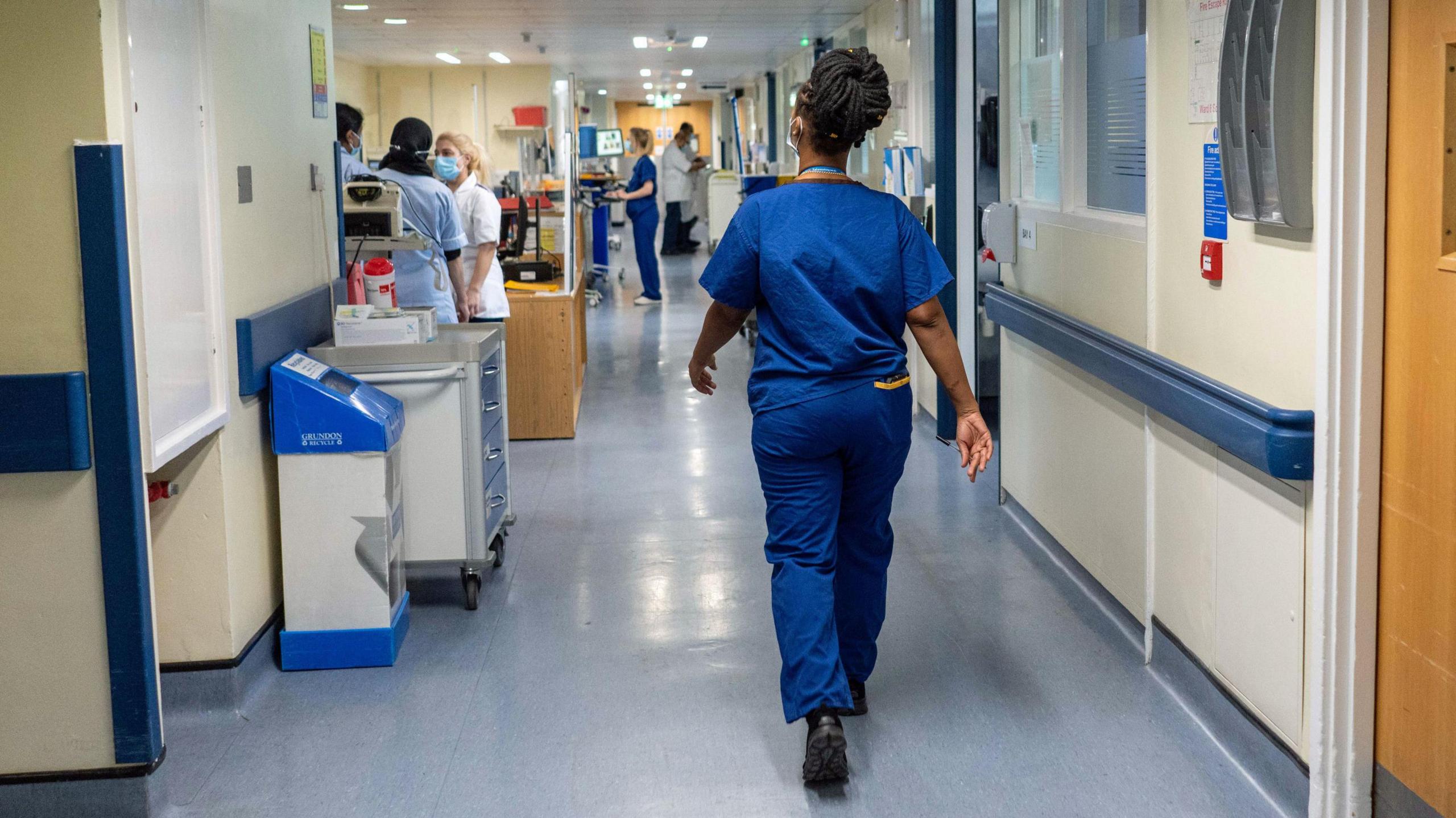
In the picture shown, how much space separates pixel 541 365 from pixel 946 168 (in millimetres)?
2151

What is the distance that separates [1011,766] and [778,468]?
31.8 inches

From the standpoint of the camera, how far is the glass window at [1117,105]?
3.41m

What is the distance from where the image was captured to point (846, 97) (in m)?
2.69

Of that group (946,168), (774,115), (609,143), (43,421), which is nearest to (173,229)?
(43,421)

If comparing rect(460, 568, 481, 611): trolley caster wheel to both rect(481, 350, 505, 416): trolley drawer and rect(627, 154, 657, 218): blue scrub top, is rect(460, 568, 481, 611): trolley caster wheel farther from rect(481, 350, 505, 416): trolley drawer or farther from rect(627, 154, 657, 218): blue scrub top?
rect(627, 154, 657, 218): blue scrub top

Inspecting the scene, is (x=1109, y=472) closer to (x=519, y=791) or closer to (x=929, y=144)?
(x=519, y=791)

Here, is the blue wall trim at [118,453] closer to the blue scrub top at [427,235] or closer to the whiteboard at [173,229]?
the whiteboard at [173,229]

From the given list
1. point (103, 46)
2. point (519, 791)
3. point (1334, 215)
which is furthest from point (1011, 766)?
point (103, 46)

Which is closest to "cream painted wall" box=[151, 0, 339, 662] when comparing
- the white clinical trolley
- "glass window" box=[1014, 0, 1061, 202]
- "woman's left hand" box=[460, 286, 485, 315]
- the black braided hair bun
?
the white clinical trolley

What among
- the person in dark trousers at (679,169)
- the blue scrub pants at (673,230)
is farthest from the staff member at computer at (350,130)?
the blue scrub pants at (673,230)

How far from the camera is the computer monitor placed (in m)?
16.4

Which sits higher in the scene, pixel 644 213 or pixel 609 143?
pixel 609 143

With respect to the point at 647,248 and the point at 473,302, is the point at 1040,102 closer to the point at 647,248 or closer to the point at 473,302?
the point at 473,302

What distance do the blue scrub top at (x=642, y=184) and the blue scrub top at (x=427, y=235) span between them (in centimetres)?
706
